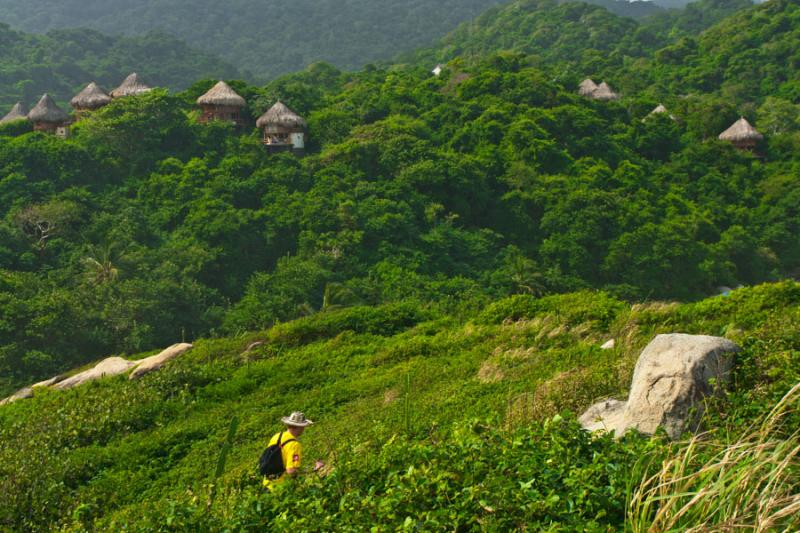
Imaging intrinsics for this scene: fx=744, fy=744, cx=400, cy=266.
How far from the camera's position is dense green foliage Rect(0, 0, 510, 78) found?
10381cm

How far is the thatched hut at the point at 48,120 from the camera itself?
111 ft

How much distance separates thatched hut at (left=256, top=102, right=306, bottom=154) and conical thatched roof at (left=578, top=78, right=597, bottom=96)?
18.2 metres

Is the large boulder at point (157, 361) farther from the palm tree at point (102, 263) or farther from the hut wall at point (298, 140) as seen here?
the hut wall at point (298, 140)

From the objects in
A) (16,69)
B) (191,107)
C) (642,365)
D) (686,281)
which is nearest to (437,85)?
(191,107)

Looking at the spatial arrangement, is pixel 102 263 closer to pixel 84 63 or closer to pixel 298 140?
pixel 298 140

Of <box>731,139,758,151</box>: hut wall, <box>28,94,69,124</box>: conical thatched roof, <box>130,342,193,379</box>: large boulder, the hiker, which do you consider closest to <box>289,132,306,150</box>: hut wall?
<box>28,94,69,124</box>: conical thatched roof

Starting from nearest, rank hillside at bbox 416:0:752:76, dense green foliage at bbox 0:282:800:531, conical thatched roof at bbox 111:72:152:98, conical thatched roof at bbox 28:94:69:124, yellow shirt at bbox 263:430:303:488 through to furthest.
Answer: dense green foliage at bbox 0:282:800:531
yellow shirt at bbox 263:430:303:488
conical thatched roof at bbox 28:94:69:124
conical thatched roof at bbox 111:72:152:98
hillside at bbox 416:0:752:76

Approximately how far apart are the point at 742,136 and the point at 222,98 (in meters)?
26.9

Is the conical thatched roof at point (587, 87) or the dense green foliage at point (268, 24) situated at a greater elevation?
the dense green foliage at point (268, 24)

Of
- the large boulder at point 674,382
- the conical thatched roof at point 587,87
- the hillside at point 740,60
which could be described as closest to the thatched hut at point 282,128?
the conical thatched roof at point 587,87

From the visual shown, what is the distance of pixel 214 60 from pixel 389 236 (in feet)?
205

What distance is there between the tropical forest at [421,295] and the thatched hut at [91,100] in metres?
0.14

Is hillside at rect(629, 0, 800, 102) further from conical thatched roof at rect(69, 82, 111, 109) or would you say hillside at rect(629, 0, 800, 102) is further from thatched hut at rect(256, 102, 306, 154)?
conical thatched roof at rect(69, 82, 111, 109)

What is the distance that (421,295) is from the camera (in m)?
23.7
